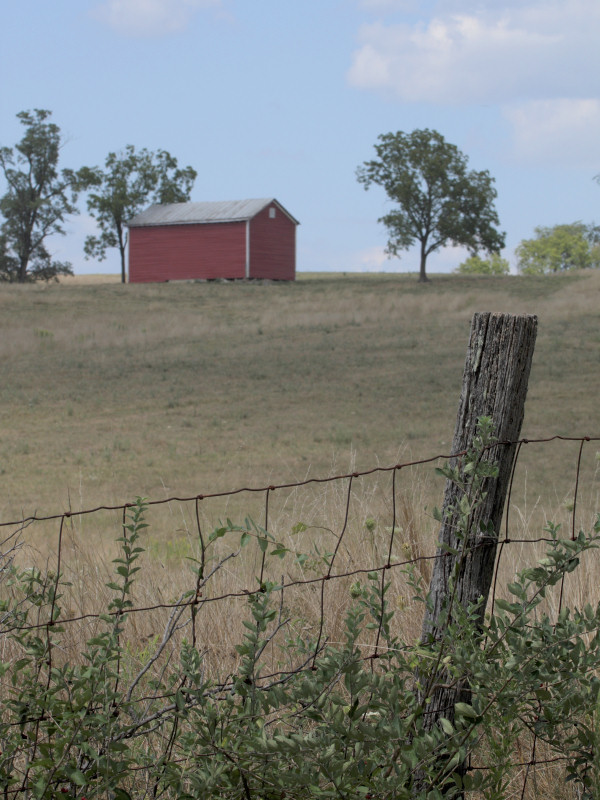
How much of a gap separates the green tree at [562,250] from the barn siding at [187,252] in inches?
2055

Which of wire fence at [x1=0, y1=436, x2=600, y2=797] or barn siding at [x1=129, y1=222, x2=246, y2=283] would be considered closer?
wire fence at [x1=0, y1=436, x2=600, y2=797]

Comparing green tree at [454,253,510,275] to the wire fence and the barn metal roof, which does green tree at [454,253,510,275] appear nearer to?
the barn metal roof

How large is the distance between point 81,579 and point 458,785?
2.70m

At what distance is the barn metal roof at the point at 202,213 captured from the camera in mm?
51250

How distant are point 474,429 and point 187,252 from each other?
5118cm

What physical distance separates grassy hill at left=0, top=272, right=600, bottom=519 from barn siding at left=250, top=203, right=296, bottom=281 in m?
16.6

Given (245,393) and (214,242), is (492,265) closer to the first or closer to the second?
(214,242)

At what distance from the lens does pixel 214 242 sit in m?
51.7

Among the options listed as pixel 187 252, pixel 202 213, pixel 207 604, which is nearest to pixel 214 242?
pixel 187 252

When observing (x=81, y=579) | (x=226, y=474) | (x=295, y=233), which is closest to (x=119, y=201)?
(x=295, y=233)

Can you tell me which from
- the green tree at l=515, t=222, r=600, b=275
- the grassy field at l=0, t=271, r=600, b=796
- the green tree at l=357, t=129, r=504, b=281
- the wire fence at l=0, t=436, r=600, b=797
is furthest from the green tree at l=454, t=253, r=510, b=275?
the wire fence at l=0, t=436, r=600, b=797

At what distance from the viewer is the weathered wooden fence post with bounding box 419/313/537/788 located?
2.71m

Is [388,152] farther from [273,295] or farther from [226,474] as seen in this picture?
[226,474]

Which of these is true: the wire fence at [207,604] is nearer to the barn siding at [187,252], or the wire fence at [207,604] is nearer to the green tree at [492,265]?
the barn siding at [187,252]
